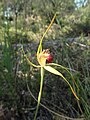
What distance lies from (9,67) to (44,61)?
3.48 feet

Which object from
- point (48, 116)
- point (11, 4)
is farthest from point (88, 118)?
point (11, 4)

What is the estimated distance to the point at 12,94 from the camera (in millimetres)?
2229

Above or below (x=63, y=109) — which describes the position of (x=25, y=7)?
above

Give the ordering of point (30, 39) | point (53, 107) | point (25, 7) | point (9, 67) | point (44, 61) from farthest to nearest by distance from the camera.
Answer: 1. point (30, 39)
2. point (25, 7)
3. point (53, 107)
4. point (9, 67)
5. point (44, 61)

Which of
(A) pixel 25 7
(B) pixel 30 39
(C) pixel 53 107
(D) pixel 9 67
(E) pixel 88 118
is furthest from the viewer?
(B) pixel 30 39

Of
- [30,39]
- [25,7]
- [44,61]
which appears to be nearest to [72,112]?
[25,7]

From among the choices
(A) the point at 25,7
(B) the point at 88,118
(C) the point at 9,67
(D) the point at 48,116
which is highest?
(A) the point at 25,7

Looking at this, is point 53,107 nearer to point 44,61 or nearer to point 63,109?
point 63,109

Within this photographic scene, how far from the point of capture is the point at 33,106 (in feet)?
7.66

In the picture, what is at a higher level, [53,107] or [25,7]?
[25,7]

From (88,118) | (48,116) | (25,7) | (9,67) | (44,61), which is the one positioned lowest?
(48,116)

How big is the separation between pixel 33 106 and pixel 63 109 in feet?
0.83

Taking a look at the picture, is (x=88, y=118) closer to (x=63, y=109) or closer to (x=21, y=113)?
(x=63, y=109)

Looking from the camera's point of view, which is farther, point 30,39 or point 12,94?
point 30,39
